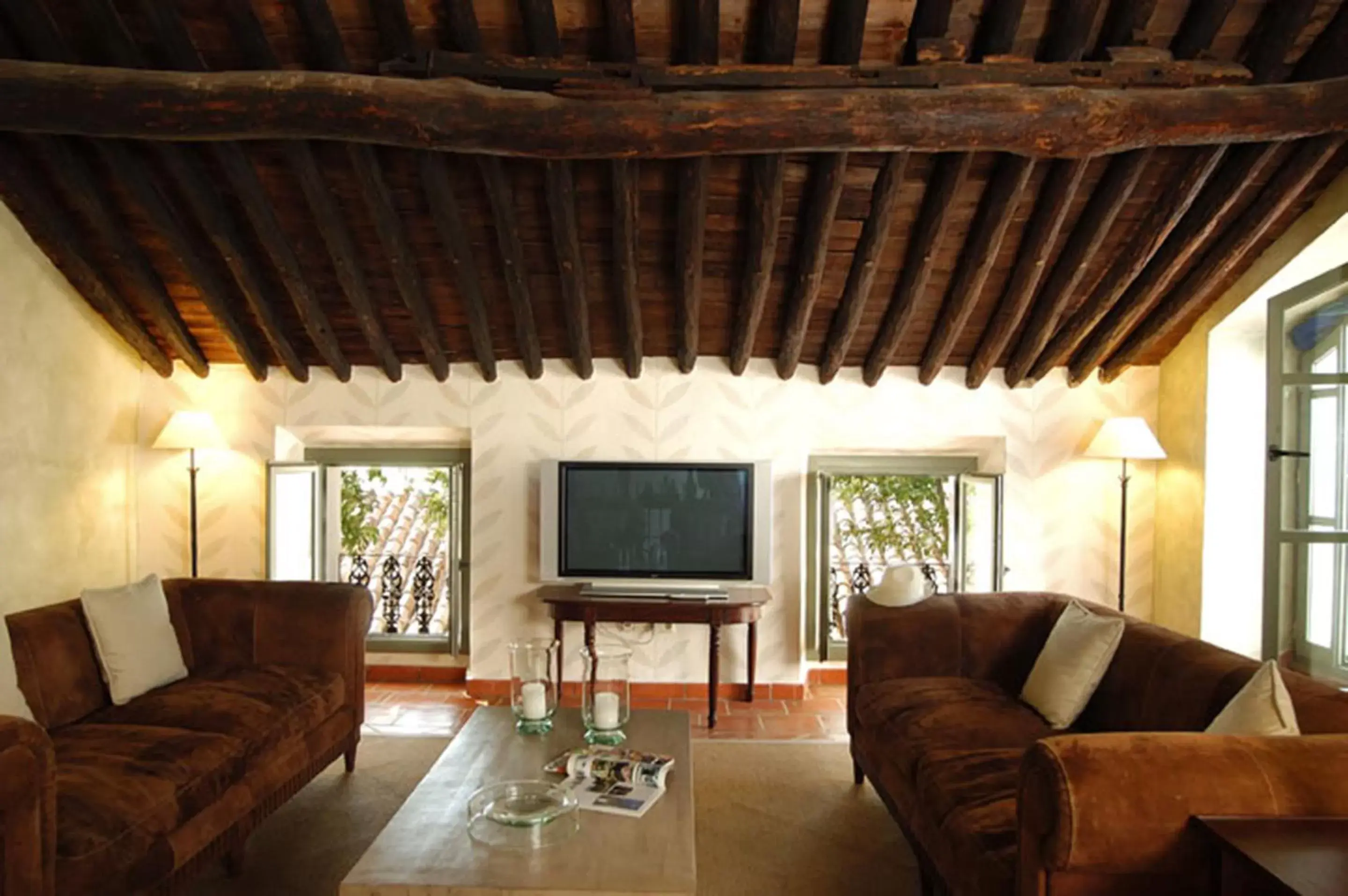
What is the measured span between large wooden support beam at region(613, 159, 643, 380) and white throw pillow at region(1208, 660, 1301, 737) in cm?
272

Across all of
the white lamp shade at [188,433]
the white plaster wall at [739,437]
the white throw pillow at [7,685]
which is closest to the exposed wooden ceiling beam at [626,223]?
the white plaster wall at [739,437]

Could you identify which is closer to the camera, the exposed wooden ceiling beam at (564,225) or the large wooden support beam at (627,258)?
the exposed wooden ceiling beam at (564,225)

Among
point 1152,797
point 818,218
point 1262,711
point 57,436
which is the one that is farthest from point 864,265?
point 57,436

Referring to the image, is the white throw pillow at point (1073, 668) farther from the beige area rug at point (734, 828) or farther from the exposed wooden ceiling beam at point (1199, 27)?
the exposed wooden ceiling beam at point (1199, 27)

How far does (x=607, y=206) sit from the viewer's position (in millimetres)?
4098

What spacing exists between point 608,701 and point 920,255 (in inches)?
94.3

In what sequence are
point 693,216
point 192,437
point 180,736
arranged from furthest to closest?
point 192,437 → point 693,216 → point 180,736

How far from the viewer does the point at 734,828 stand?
3396 millimetres

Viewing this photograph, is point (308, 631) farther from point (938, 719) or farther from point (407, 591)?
point (938, 719)

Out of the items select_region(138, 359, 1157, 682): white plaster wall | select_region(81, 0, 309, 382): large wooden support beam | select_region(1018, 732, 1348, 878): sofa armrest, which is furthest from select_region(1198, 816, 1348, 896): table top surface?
select_region(81, 0, 309, 382): large wooden support beam

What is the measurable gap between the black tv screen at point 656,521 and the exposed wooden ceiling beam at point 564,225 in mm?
627

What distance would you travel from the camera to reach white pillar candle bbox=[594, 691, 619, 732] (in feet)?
9.73

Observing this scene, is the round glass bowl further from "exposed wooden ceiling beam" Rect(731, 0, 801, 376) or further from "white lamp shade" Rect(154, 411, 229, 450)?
"white lamp shade" Rect(154, 411, 229, 450)

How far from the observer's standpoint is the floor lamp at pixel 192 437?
4922mm
